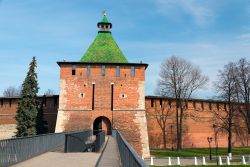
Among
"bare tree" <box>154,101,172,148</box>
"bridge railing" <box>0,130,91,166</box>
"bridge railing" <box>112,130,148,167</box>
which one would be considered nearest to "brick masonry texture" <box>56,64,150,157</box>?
"bare tree" <box>154,101,172,148</box>

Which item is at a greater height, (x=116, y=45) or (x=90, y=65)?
(x=116, y=45)

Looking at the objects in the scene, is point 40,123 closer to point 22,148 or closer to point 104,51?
point 104,51

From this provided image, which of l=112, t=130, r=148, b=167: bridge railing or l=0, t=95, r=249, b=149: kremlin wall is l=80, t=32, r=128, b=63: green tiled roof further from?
l=112, t=130, r=148, b=167: bridge railing

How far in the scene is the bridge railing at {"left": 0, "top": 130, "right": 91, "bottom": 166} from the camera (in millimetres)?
7106

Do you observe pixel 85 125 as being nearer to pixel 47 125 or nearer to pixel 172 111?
pixel 47 125

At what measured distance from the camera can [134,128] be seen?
25.8 metres

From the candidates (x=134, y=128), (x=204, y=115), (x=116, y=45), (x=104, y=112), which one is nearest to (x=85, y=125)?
(x=104, y=112)

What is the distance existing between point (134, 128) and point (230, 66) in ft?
31.8

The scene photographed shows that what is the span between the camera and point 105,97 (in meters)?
26.0

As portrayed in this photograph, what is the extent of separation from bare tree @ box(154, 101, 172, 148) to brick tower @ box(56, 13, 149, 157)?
420 cm

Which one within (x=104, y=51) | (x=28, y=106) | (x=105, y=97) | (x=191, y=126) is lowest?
(x=191, y=126)

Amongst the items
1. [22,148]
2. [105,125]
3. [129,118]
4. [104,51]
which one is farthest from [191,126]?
[22,148]

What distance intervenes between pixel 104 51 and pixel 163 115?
8564 millimetres

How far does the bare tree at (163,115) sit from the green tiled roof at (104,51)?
5994 mm
